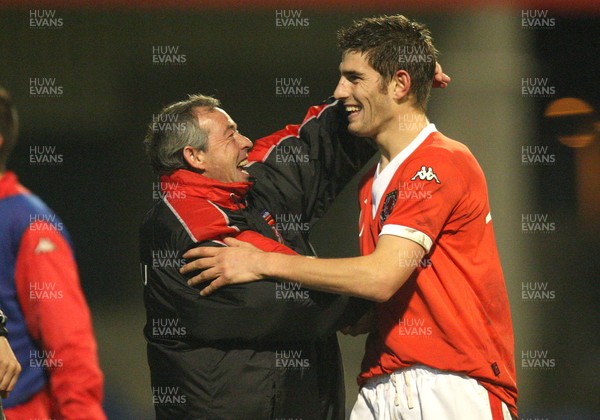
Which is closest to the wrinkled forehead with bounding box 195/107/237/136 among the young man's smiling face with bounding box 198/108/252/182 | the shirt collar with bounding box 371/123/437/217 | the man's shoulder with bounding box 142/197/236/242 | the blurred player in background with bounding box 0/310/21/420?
the young man's smiling face with bounding box 198/108/252/182

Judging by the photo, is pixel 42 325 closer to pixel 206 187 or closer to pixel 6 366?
pixel 6 366

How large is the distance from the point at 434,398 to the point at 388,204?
0.49 m

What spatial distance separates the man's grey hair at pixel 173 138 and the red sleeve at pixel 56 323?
0.46 meters

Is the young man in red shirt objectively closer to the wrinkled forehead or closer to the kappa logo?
the kappa logo

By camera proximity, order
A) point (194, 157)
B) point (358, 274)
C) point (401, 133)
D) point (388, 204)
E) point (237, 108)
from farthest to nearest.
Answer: point (237, 108), point (194, 157), point (401, 133), point (388, 204), point (358, 274)

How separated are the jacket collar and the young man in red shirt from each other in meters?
0.17

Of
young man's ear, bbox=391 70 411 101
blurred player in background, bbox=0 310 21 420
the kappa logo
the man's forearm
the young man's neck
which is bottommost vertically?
blurred player in background, bbox=0 310 21 420

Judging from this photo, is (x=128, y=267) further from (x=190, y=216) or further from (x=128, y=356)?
(x=190, y=216)

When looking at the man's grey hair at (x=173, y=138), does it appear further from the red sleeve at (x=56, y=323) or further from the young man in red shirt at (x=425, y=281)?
the red sleeve at (x=56, y=323)

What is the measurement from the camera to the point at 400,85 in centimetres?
233

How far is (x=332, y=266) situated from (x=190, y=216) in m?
0.40

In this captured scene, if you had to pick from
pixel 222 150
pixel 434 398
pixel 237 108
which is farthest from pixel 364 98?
pixel 237 108

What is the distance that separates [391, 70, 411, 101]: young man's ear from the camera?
2311 mm

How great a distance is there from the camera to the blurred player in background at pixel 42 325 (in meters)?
2.55
